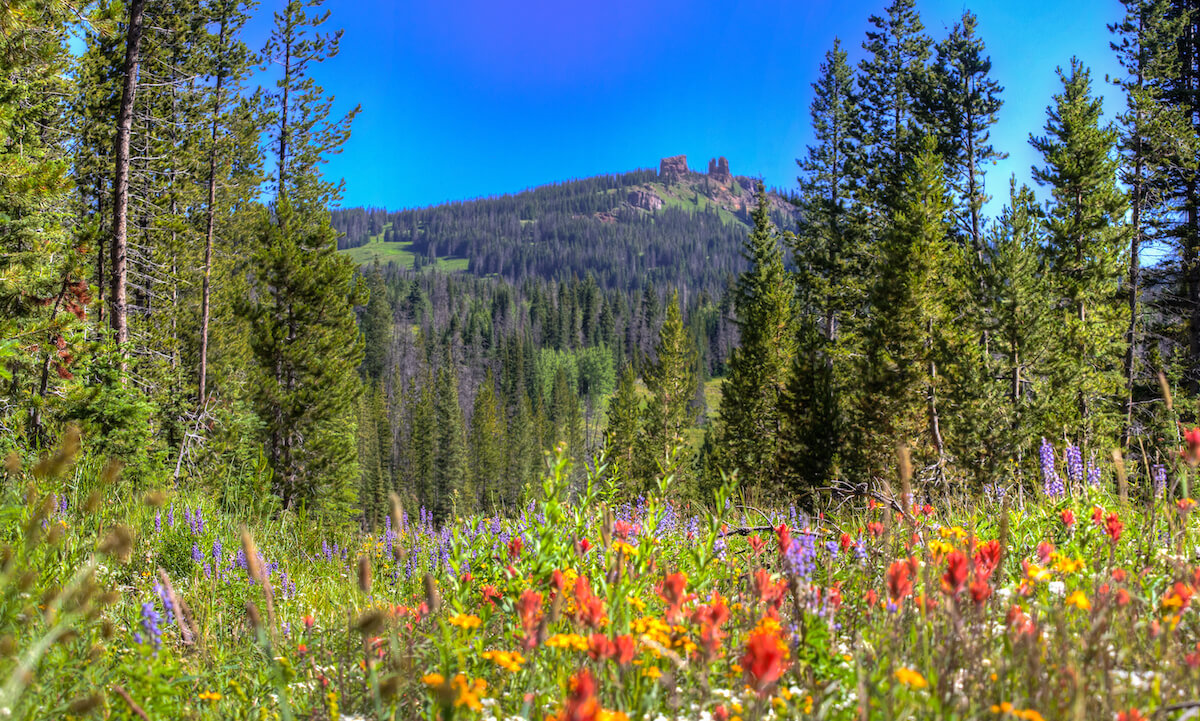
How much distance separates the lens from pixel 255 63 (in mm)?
17734

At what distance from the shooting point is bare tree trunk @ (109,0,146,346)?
409 inches

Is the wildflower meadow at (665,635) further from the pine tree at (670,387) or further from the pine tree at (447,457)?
the pine tree at (447,457)

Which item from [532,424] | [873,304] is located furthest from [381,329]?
[873,304]

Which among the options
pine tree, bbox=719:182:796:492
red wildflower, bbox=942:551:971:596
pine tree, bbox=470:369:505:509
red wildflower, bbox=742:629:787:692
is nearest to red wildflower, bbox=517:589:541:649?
red wildflower, bbox=742:629:787:692

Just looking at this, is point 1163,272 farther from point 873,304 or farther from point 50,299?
point 50,299

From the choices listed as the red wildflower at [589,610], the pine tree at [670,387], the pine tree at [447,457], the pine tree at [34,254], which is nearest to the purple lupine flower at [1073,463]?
the red wildflower at [589,610]

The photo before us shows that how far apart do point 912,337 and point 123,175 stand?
18.6 metres

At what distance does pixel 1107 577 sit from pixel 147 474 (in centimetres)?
860

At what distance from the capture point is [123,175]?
10.6m

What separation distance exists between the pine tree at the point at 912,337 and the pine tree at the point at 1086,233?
223 inches

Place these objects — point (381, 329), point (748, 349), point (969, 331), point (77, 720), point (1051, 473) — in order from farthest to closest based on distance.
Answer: point (381, 329), point (748, 349), point (969, 331), point (1051, 473), point (77, 720)

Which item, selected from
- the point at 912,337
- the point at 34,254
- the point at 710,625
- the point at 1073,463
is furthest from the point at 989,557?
the point at 912,337

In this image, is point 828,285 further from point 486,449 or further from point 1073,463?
point 486,449

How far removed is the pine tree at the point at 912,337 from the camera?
56.5ft
